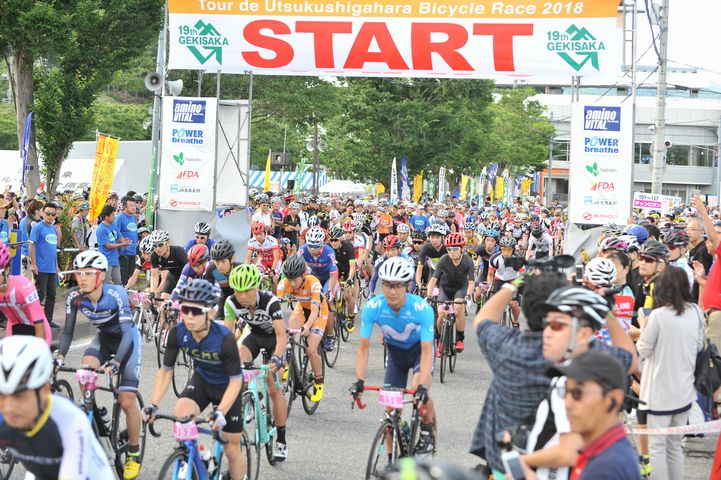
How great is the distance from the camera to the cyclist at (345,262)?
655 inches

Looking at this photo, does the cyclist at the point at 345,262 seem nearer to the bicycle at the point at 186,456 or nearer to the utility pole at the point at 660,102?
the bicycle at the point at 186,456

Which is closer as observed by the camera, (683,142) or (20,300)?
(20,300)

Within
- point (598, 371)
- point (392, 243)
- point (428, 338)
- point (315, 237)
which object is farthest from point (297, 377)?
point (392, 243)

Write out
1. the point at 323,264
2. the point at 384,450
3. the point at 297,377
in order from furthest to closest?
the point at 323,264, the point at 297,377, the point at 384,450

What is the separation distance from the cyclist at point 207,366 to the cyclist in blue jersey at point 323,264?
6391mm

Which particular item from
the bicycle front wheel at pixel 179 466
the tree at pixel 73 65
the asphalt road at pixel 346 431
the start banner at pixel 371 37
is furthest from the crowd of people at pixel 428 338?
the tree at pixel 73 65

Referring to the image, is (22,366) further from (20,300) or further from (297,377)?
(297,377)

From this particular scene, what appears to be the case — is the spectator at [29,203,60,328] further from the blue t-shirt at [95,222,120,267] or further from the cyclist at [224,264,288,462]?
the cyclist at [224,264,288,462]

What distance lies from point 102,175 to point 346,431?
13.1 metres

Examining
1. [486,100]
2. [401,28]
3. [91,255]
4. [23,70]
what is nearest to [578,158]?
[401,28]

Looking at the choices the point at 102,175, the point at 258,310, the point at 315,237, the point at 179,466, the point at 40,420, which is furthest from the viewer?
the point at 102,175

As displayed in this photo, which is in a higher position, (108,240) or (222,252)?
(222,252)

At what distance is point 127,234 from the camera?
715 inches


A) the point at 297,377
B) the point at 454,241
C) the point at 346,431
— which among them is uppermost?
the point at 454,241
